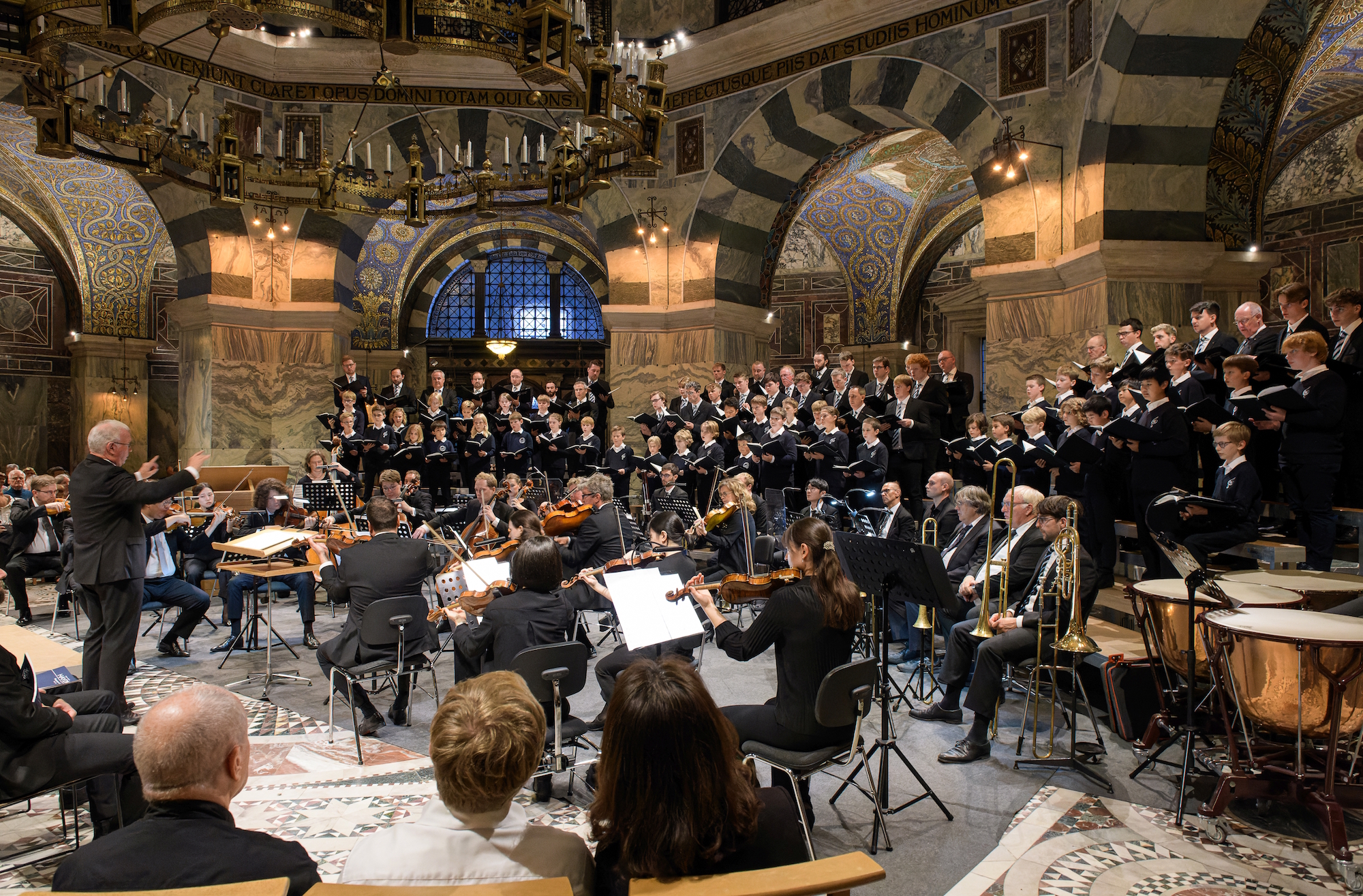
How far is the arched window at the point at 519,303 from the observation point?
21359 mm

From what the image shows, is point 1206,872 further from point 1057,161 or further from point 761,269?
point 761,269

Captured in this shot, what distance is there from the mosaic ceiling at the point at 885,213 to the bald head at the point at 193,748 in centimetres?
1269

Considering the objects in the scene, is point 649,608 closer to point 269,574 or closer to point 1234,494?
point 269,574

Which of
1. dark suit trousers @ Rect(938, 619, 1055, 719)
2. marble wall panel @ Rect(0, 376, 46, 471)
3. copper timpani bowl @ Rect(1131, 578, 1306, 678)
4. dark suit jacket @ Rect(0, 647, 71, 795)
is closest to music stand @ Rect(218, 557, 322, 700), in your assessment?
dark suit jacket @ Rect(0, 647, 71, 795)

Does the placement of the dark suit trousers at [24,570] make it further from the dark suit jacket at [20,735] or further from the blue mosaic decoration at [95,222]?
the blue mosaic decoration at [95,222]

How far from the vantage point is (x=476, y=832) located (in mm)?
1904

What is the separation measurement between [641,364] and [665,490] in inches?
190

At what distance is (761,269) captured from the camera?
13453 mm

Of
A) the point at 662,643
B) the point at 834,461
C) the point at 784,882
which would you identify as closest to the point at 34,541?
the point at 662,643

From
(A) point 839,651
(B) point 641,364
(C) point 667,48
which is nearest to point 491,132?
(C) point 667,48

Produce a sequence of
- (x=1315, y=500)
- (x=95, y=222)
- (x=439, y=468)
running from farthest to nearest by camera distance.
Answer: (x=95, y=222)
(x=439, y=468)
(x=1315, y=500)

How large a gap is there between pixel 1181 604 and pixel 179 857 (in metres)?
4.08

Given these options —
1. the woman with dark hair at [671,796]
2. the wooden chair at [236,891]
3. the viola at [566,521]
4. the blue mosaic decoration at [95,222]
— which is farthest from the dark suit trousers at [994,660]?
the blue mosaic decoration at [95,222]

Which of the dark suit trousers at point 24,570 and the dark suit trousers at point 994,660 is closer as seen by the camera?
the dark suit trousers at point 994,660
